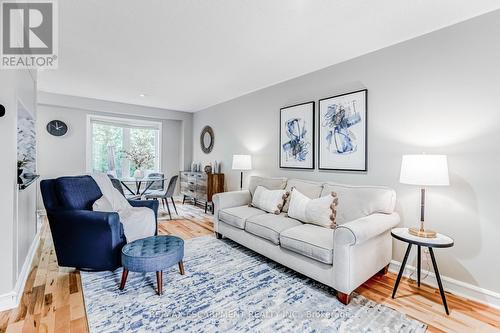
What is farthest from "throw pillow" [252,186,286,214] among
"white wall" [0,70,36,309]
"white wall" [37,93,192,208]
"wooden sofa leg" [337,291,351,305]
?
"white wall" [37,93,192,208]

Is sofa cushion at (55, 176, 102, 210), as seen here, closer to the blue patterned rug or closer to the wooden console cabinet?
the blue patterned rug

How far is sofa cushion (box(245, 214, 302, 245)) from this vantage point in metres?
2.53

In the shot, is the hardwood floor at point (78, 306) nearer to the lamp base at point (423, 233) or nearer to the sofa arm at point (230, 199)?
the lamp base at point (423, 233)

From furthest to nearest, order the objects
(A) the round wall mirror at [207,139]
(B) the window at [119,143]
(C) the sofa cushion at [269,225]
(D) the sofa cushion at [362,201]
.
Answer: (A) the round wall mirror at [207,139], (B) the window at [119,143], (C) the sofa cushion at [269,225], (D) the sofa cushion at [362,201]

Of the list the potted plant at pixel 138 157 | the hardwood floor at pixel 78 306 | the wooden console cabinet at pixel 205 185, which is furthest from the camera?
the potted plant at pixel 138 157

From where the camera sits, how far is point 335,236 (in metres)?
1.97

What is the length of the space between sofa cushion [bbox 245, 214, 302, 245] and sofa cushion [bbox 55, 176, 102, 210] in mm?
1836

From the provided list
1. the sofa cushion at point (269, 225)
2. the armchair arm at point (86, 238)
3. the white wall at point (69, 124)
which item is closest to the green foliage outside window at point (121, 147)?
the white wall at point (69, 124)

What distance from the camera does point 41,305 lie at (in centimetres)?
191

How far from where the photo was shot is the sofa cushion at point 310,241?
2.05 meters

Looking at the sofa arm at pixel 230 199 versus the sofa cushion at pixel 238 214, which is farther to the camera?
the sofa arm at pixel 230 199

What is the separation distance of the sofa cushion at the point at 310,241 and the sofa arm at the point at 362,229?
16 centimetres

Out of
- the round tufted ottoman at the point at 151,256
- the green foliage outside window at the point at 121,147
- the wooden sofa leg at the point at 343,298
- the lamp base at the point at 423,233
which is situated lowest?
the wooden sofa leg at the point at 343,298

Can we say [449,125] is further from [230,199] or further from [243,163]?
[243,163]
